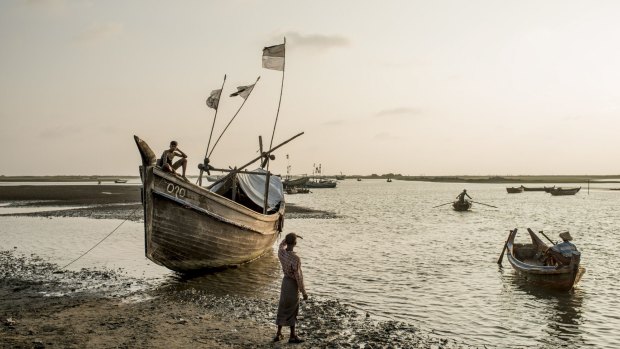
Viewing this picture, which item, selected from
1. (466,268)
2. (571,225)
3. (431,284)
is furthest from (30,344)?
(571,225)

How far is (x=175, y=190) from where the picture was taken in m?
12.9

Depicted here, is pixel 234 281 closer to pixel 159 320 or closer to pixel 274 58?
pixel 159 320

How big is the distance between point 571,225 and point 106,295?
118 feet

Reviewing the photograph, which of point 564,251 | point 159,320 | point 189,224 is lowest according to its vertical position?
point 159,320

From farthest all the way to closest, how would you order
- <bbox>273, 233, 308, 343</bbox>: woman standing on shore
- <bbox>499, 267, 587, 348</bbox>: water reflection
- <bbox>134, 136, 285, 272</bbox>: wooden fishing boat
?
<bbox>134, 136, 285, 272</bbox>: wooden fishing boat < <bbox>499, 267, 587, 348</bbox>: water reflection < <bbox>273, 233, 308, 343</bbox>: woman standing on shore

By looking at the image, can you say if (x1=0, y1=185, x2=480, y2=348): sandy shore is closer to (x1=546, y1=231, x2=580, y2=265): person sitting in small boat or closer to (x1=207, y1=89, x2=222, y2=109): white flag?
(x1=546, y1=231, x2=580, y2=265): person sitting in small boat

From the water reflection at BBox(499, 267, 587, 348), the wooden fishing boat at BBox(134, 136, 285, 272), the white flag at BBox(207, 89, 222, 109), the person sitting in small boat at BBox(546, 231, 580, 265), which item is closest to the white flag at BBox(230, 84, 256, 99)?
the white flag at BBox(207, 89, 222, 109)

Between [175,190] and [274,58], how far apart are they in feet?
24.5

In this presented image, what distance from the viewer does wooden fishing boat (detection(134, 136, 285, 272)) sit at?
12.6m

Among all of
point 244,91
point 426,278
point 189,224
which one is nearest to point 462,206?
point 426,278

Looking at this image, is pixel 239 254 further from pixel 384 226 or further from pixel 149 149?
pixel 384 226

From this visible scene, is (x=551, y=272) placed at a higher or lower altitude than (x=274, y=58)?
lower

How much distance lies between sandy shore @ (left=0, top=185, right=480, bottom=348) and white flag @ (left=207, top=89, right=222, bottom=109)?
731cm

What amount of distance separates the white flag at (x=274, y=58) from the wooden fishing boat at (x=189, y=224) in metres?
5.74
